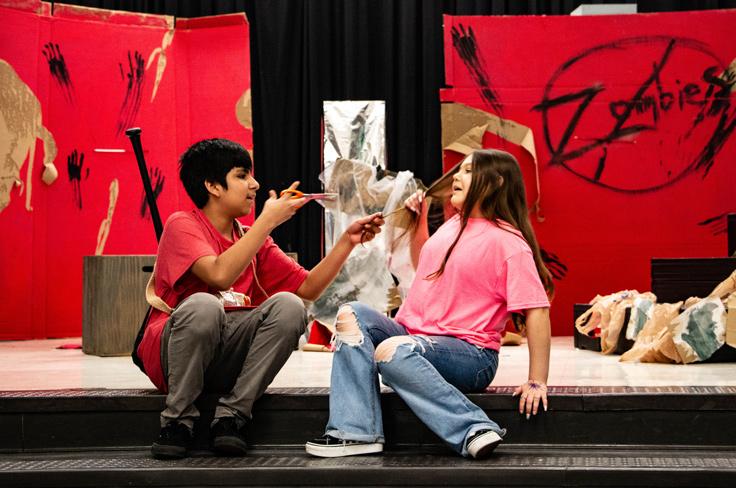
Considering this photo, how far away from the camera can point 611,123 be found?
5.00 meters

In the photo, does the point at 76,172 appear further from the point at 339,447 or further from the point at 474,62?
the point at 339,447

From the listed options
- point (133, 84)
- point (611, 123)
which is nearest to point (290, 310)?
point (133, 84)

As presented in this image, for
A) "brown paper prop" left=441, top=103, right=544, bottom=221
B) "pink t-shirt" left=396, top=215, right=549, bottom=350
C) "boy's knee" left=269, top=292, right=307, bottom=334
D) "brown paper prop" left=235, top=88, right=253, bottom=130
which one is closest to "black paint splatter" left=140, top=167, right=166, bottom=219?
"brown paper prop" left=235, top=88, right=253, bottom=130

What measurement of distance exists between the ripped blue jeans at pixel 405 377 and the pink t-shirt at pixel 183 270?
0.32 meters

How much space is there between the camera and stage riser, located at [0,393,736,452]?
2.34 meters

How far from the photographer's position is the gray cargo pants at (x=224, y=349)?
91.2 inches

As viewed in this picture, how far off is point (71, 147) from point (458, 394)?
10.6ft

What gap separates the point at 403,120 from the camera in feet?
17.8

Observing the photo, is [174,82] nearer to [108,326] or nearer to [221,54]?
[221,54]

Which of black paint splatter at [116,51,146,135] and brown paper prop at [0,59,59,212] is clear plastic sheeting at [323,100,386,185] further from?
brown paper prop at [0,59,59,212]

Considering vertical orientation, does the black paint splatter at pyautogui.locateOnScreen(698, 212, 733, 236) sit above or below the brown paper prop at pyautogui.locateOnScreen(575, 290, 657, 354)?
above

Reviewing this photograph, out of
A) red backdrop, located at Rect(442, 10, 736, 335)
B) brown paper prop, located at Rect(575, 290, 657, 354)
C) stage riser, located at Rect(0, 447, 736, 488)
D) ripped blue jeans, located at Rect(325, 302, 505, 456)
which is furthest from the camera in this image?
red backdrop, located at Rect(442, 10, 736, 335)

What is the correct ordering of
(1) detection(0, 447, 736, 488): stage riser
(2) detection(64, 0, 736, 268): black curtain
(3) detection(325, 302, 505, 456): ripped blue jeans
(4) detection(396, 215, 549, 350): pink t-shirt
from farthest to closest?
1. (2) detection(64, 0, 736, 268): black curtain
2. (4) detection(396, 215, 549, 350): pink t-shirt
3. (3) detection(325, 302, 505, 456): ripped blue jeans
4. (1) detection(0, 447, 736, 488): stage riser

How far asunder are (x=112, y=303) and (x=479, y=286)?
7.21ft
